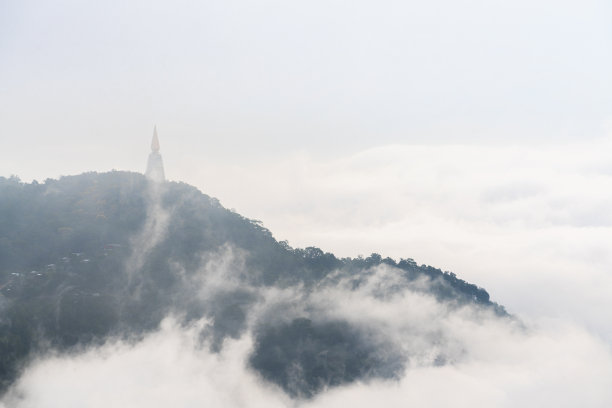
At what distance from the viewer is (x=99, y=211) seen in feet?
630

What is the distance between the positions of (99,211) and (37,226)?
59.1 ft

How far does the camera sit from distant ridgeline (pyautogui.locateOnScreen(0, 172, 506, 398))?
529ft

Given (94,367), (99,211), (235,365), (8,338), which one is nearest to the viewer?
(8,338)

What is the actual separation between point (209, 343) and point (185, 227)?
37596 mm

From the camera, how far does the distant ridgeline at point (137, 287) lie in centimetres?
16125

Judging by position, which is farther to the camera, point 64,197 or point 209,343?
point 64,197

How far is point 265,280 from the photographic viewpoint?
197125 mm

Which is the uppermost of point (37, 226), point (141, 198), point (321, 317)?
point (141, 198)

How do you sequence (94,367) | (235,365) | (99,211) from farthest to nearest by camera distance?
1. (99,211)
2. (235,365)
3. (94,367)

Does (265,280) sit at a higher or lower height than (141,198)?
lower

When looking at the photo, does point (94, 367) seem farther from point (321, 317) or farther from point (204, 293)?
point (321, 317)

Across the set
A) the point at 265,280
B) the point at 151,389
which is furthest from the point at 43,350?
the point at 265,280

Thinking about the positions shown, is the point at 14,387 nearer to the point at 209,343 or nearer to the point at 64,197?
the point at 209,343

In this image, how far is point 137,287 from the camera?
175375mm
